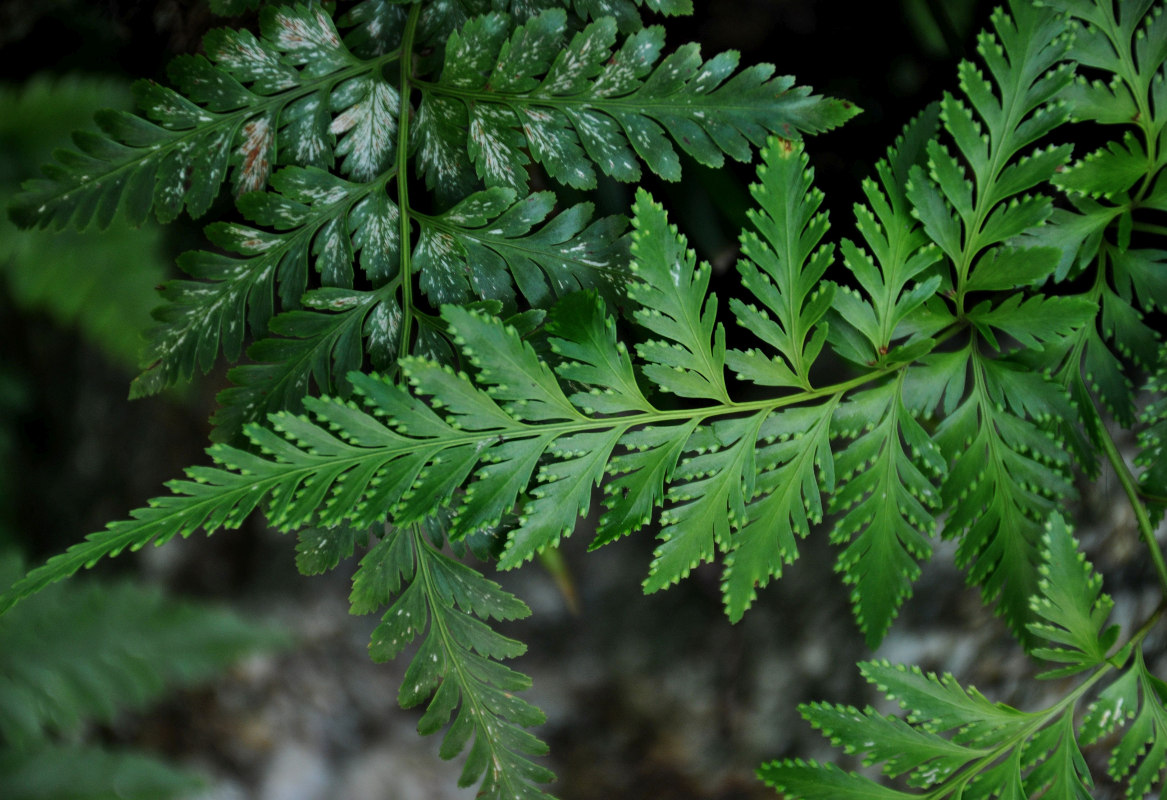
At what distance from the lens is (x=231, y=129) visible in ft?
3.32

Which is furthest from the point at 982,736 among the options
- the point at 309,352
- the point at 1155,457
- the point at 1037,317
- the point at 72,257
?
the point at 72,257

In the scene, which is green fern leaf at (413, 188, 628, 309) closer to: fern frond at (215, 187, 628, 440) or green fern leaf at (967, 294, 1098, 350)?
fern frond at (215, 187, 628, 440)

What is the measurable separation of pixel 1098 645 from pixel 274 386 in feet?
3.79

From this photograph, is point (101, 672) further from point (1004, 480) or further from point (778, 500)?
point (1004, 480)

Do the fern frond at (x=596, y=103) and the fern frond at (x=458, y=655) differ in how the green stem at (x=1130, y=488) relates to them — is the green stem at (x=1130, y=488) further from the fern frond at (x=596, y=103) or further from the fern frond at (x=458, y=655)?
the fern frond at (x=458, y=655)

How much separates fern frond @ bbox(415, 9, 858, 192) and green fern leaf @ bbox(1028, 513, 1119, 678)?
2.01 ft

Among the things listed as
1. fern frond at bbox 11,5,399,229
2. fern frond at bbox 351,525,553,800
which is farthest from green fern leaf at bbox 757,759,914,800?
fern frond at bbox 11,5,399,229

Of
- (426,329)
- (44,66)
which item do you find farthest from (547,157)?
(44,66)

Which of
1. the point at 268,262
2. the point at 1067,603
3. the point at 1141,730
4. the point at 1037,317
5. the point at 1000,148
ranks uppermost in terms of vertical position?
the point at 268,262

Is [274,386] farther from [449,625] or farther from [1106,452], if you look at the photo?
[1106,452]

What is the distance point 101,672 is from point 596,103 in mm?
995

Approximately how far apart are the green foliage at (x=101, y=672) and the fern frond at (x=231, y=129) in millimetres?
512

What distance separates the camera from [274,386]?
39.1 inches

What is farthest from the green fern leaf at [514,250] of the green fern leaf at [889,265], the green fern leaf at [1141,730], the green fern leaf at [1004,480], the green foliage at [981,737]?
the green fern leaf at [1141,730]
